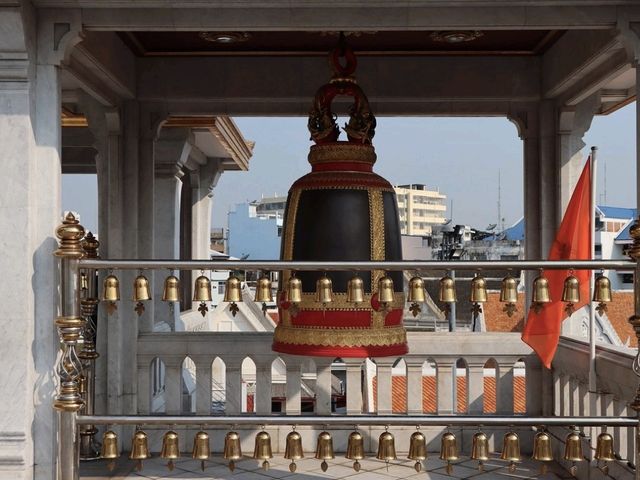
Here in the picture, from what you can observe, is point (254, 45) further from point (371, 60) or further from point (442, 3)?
point (442, 3)

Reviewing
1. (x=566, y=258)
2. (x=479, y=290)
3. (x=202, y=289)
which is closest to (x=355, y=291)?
(x=479, y=290)

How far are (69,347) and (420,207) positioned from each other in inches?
4668

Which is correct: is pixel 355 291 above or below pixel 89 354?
above

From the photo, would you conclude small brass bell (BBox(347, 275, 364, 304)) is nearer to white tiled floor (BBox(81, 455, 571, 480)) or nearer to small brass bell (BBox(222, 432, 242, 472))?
small brass bell (BBox(222, 432, 242, 472))

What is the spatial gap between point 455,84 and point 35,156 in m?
3.80

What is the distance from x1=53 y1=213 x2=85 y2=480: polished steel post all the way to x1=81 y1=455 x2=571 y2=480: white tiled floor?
194cm

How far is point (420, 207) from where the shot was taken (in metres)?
122

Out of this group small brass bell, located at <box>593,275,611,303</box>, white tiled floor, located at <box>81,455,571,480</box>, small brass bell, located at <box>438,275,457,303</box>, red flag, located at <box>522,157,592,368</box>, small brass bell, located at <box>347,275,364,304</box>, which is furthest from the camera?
white tiled floor, located at <box>81,455,571,480</box>

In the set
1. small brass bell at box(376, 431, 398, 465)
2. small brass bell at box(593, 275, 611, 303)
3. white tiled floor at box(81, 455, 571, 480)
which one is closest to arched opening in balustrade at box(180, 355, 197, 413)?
white tiled floor at box(81, 455, 571, 480)

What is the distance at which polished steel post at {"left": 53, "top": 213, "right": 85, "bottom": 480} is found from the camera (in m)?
4.60

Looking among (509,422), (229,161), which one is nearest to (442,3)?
(509,422)

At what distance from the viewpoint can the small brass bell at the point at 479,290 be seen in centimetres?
463

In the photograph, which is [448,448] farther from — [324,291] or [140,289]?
[140,289]

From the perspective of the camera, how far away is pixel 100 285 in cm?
807
